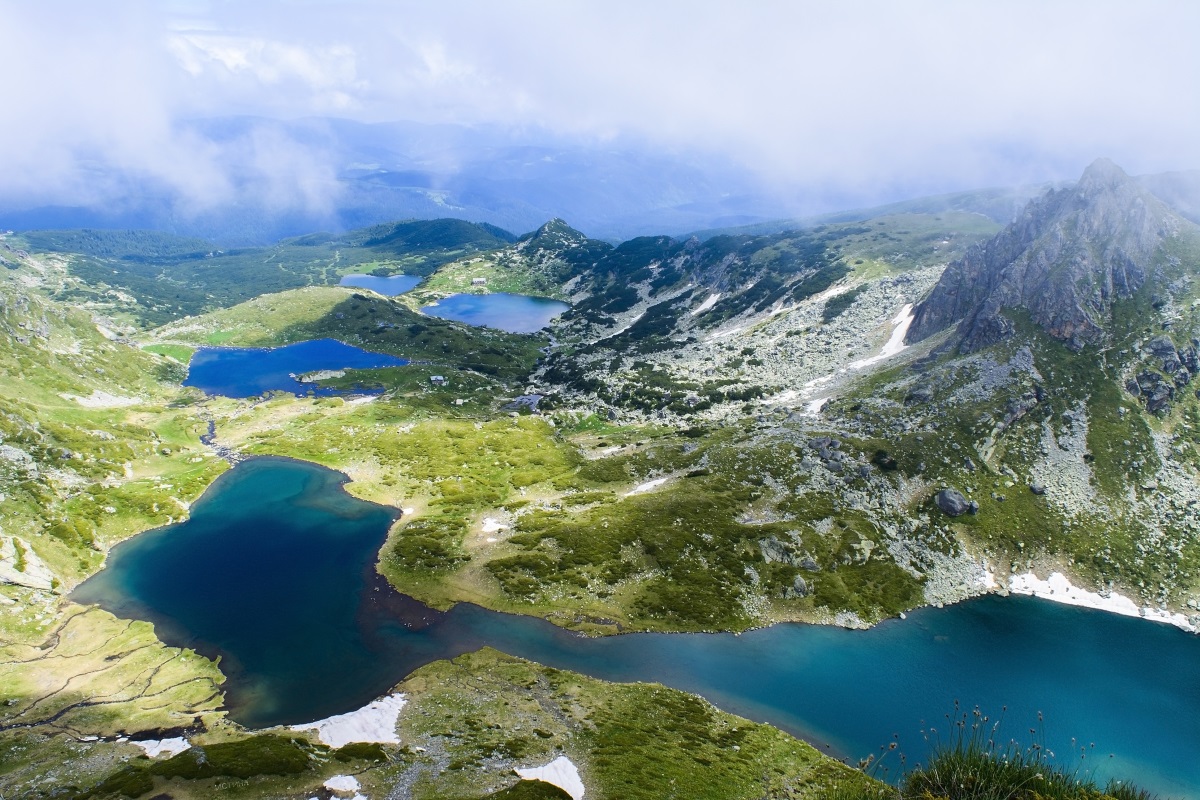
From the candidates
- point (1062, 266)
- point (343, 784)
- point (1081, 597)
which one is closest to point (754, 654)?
point (343, 784)

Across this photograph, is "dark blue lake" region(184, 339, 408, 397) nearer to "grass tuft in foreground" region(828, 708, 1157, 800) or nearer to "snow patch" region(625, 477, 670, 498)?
"snow patch" region(625, 477, 670, 498)

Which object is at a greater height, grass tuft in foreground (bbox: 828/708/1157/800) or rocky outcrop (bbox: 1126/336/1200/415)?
rocky outcrop (bbox: 1126/336/1200/415)

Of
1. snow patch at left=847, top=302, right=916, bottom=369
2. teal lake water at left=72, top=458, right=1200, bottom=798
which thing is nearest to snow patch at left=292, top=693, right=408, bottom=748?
teal lake water at left=72, top=458, right=1200, bottom=798

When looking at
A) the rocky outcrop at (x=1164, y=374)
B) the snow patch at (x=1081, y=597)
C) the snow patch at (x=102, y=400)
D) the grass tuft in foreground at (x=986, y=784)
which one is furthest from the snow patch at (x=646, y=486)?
the snow patch at (x=102, y=400)

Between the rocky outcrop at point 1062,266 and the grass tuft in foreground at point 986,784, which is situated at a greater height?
the rocky outcrop at point 1062,266

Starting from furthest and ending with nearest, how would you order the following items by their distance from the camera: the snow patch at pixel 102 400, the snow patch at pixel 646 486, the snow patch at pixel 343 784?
the snow patch at pixel 102 400 → the snow patch at pixel 646 486 → the snow patch at pixel 343 784

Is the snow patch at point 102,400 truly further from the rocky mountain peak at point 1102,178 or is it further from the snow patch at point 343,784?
the rocky mountain peak at point 1102,178

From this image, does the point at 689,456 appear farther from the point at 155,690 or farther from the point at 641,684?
the point at 155,690
